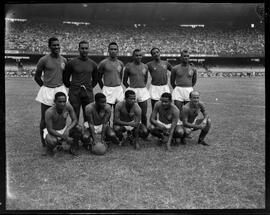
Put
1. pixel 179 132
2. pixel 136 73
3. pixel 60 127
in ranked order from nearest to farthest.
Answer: pixel 60 127, pixel 179 132, pixel 136 73

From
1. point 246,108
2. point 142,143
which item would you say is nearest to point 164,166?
point 142,143

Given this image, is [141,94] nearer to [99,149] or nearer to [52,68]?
[99,149]

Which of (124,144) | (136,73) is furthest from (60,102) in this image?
(136,73)

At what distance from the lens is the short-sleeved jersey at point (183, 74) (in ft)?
20.3

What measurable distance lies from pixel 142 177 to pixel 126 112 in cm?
162

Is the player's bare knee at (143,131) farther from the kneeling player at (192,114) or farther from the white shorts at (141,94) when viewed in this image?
the kneeling player at (192,114)

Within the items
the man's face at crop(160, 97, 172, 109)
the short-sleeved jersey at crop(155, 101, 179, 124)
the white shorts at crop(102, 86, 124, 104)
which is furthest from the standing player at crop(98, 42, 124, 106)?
the man's face at crop(160, 97, 172, 109)

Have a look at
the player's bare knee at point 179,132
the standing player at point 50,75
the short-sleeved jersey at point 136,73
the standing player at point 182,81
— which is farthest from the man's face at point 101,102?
the standing player at point 182,81

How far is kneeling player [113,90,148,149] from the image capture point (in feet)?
17.4

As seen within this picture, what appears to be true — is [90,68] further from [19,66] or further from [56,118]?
[19,66]

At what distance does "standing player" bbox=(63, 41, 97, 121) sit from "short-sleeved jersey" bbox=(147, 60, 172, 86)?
135 centimetres

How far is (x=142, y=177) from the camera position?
164 inches

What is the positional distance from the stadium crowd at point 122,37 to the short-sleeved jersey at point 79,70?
1379 cm

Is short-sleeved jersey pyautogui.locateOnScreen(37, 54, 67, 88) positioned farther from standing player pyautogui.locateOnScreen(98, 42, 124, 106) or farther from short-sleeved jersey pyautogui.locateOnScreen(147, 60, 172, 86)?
short-sleeved jersey pyautogui.locateOnScreen(147, 60, 172, 86)
